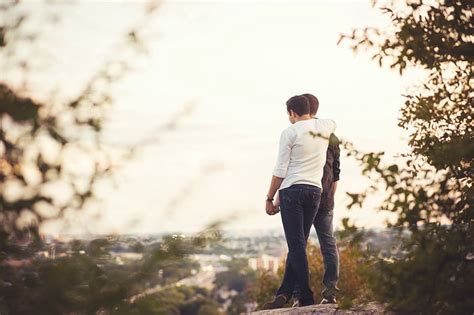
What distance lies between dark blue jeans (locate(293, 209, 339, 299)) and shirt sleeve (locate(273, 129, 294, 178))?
784 mm

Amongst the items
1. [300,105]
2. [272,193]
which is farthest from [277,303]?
[300,105]

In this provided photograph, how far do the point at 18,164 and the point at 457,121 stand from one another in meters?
5.27

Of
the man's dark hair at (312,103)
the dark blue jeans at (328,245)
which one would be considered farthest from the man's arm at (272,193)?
the man's dark hair at (312,103)

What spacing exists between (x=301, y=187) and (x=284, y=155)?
14.9 inches

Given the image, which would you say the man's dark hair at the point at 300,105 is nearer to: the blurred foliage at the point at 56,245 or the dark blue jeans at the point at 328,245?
the dark blue jeans at the point at 328,245

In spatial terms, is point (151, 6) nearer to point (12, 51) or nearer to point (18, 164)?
point (12, 51)

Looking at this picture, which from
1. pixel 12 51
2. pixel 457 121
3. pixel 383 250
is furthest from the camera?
pixel 457 121

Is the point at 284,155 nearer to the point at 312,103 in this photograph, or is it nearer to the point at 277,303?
the point at 312,103

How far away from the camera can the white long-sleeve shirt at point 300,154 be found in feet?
28.0

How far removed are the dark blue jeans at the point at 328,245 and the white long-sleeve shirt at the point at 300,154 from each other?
0.57 metres

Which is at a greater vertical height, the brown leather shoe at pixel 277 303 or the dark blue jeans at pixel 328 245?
the dark blue jeans at pixel 328 245

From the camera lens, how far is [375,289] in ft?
19.9

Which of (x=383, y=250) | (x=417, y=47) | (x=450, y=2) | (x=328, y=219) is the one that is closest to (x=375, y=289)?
(x=383, y=250)

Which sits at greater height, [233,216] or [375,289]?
[233,216]
